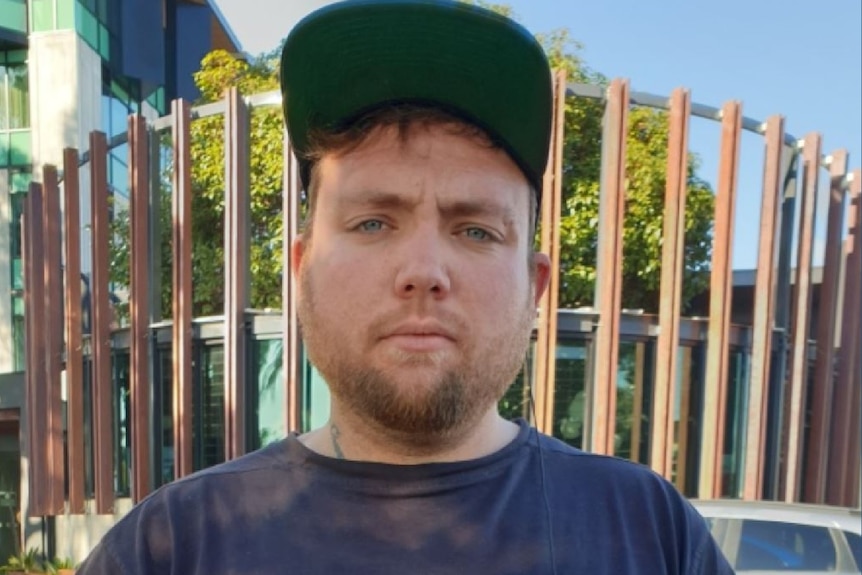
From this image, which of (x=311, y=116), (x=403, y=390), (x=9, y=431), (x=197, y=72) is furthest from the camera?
(x=9, y=431)

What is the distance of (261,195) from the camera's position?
→ 9117 millimetres

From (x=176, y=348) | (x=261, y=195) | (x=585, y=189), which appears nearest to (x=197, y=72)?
(x=261, y=195)

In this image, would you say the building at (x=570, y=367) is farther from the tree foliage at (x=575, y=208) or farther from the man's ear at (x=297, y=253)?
the man's ear at (x=297, y=253)

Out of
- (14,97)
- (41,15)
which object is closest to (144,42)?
(41,15)

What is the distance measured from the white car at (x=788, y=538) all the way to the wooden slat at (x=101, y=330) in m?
7.09

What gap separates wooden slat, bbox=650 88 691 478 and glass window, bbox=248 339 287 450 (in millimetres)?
4005

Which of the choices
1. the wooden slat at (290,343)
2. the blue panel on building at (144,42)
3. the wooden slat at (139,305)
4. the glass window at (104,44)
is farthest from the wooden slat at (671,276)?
the glass window at (104,44)

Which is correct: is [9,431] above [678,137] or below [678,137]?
below

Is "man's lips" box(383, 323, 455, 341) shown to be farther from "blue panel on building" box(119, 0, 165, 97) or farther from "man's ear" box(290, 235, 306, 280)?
"blue panel on building" box(119, 0, 165, 97)

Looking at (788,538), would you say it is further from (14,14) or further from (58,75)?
(14,14)

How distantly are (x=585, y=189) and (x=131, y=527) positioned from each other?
27.1 ft

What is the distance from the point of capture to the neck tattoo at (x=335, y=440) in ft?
3.92

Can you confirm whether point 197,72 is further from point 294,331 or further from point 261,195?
point 294,331

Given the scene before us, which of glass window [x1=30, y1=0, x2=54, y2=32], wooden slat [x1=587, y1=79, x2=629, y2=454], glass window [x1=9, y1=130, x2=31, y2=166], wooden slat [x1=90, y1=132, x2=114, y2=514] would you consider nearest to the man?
wooden slat [x1=587, y1=79, x2=629, y2=454]
